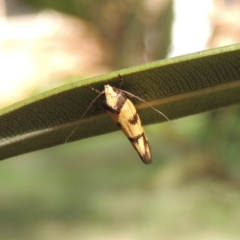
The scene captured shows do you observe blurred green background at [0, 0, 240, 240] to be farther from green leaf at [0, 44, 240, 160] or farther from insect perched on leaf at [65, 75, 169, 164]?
green leaf at [0, 44, 240, 160]

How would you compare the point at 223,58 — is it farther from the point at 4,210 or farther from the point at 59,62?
the point at 59,62

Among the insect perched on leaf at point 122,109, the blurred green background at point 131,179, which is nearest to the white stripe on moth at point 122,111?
the insect perched on leaf at point 122,109

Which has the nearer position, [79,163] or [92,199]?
[92,199]

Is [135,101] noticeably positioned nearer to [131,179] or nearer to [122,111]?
[122,111]

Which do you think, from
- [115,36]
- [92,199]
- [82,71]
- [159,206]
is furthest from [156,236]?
[82,71]

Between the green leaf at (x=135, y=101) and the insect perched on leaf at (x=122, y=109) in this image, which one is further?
the insect perched on leaf at (x=122, y=109)

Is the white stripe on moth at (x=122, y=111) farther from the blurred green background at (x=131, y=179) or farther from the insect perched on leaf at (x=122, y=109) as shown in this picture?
the blurred green background at (x=131, y=179)

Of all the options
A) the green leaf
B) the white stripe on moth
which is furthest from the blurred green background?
the green leaf
